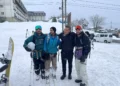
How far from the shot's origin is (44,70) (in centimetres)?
752

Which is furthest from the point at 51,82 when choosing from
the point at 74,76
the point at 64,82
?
the point at 74,76

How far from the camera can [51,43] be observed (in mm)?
7184

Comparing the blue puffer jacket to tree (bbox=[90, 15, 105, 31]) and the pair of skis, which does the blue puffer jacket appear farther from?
tree (bbox=[90, 15, 105, 31])

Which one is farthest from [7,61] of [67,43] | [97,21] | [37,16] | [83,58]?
[37,16]

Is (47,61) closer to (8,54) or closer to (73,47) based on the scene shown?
(73,47)

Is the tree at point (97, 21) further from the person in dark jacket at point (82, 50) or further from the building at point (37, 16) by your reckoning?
the person in dark jacket at point (82, 50)

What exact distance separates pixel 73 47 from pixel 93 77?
1.76 metres

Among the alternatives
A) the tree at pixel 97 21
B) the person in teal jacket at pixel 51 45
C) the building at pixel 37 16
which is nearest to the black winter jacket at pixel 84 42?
the person in teal jacket at pixel 51 45

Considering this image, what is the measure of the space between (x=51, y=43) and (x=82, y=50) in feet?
3.45

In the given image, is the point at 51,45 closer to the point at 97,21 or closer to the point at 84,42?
the point at 84,42

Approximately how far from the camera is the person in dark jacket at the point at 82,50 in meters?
6.79

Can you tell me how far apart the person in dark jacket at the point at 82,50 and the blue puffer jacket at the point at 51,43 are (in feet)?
2.23

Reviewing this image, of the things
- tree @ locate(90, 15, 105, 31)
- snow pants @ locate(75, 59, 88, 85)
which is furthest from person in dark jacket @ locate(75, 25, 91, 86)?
tree @ locate(90, 15, 105, 31)

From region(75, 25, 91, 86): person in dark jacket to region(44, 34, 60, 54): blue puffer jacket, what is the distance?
68cm
